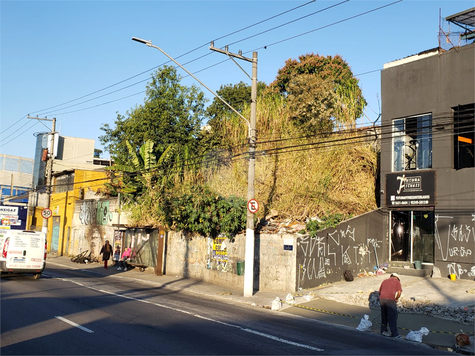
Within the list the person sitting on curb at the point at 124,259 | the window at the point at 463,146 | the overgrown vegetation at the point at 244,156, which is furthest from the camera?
the person sitting on curb at the point at 124,259

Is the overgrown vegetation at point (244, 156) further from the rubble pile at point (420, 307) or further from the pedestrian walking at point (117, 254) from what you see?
the rubble pile at point (420, 307)

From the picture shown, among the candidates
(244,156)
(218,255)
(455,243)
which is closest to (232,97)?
(244,156)

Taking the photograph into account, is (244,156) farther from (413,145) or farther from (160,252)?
(413,145)

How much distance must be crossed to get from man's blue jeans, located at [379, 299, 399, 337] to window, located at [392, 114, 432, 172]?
30.4ft

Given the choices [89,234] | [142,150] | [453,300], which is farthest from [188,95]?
[453,300]

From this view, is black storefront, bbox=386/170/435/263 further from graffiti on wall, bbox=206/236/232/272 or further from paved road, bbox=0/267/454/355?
paved road, bbox=0/267/454/355

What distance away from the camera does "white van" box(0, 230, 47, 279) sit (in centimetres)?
1934

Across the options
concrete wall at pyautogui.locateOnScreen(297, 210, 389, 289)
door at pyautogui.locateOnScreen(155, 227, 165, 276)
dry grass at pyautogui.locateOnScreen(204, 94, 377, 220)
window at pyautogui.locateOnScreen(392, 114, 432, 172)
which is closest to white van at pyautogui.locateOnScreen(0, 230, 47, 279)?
door at pyautogui.locateOnScreen(155, 227, 165, 276)

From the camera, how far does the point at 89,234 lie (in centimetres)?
3512

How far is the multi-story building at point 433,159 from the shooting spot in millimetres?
17422

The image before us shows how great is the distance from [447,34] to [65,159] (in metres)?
46.7

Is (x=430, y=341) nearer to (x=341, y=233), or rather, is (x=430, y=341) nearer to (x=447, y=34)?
(x=341, y=233)

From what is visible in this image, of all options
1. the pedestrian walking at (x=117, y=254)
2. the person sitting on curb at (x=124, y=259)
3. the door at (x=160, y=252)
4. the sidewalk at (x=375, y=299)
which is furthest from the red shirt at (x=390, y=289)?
the pedestrian walking at (x=117, y=254)

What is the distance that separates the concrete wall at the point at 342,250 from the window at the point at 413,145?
2480mm
